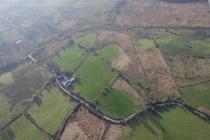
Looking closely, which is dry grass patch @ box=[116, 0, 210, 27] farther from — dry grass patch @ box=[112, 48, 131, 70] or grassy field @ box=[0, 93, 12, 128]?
grassy field @ box=[0, 93, 12, 128]

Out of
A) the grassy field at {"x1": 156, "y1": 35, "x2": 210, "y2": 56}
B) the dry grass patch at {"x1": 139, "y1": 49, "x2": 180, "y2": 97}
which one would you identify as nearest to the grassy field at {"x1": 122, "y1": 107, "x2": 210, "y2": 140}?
the dry grass patch at {"x1": 139, "y1": 49, "x2": 180, "y2": 97}

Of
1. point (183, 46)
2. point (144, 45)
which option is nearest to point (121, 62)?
point (144, 45)

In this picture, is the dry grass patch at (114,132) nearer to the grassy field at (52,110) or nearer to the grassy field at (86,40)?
the grassy field at (52,110)

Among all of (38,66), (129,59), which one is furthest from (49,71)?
(129,59)

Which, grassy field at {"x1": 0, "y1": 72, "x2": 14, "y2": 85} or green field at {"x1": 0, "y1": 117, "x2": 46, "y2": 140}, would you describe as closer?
green field at {"x1": 0, "y1": 117, "x2": 46, "y2": 140}

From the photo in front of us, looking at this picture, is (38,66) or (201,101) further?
(38,66)

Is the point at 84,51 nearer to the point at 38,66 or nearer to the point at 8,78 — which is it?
the point at 38,66

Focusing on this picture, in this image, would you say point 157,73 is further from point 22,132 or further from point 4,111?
point 4,111
